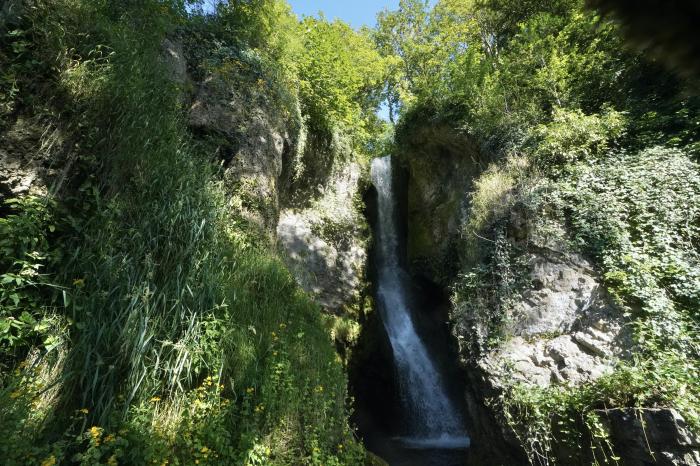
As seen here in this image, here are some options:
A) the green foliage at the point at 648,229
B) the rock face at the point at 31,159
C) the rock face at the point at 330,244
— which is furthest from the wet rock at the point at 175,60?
the green foliage at the point at 648,229

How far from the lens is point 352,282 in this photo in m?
10.3

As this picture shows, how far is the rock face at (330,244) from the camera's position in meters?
9.62

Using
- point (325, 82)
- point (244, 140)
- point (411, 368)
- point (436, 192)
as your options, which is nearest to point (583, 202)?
point (436, 192)

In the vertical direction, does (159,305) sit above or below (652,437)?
above

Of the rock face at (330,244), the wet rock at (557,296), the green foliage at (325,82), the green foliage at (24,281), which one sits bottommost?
the green foliage at (24,281)

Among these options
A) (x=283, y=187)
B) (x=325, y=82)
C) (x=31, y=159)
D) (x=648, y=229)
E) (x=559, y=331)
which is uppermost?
(x=325, y=82)

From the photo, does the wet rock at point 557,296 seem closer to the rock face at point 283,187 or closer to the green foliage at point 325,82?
the rock face at point 283,187

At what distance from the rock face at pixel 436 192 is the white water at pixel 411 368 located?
2.82 feet

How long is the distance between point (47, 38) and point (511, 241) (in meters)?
7.66

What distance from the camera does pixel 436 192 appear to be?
41.4 feet

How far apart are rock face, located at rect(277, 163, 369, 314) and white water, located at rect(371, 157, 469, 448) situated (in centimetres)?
230

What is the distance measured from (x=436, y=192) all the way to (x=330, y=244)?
4329 mm

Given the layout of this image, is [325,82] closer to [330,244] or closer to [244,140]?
[244,140]

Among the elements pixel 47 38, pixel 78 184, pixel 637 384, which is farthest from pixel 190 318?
pixel 637 384
